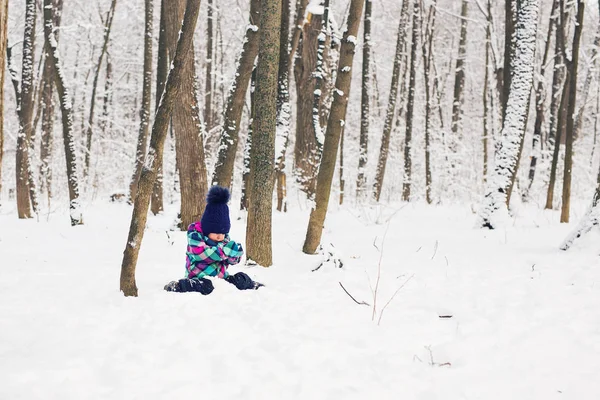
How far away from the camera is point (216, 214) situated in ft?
14.2

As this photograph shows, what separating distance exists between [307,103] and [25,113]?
21.5 feet

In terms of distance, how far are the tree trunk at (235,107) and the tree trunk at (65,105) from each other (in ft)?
10.5

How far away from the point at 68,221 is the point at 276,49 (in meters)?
7.06

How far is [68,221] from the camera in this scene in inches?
388

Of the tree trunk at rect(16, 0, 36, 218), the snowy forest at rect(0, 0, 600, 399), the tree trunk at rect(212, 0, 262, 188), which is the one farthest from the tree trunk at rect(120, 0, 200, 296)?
the tree trunk at rect(16, 0, 36, 218)

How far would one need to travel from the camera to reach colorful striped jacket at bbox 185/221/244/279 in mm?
4312

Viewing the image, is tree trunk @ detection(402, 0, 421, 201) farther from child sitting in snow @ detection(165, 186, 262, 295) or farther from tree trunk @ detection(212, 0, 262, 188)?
child sitting in snow @ detection(165, 186, 262, 295)

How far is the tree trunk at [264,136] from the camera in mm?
5090

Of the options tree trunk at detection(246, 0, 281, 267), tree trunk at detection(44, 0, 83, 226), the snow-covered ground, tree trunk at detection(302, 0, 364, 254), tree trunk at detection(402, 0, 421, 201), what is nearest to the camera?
the snow-covered ground

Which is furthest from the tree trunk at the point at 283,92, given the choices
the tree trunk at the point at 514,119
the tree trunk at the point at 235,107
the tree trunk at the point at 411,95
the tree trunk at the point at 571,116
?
the tree trunk at the point at 411,95

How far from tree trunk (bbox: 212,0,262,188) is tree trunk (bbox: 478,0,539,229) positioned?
15.4 feet

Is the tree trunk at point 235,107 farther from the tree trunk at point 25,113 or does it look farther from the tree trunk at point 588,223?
the tree trunk at point 25,113

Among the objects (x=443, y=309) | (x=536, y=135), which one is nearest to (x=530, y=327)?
(x=443, y=309)

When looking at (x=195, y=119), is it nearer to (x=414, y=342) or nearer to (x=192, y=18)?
(x=192, y=18)
